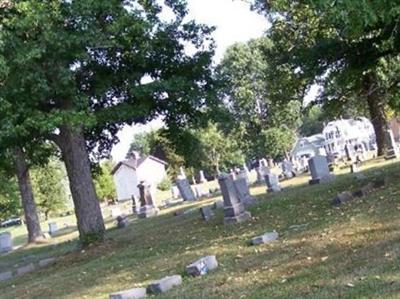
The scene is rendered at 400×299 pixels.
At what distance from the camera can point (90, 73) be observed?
16328 millimetres

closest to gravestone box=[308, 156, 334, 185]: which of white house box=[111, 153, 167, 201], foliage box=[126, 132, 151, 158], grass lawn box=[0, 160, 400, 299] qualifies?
grass lawn box=[0, 160, 400, 299]

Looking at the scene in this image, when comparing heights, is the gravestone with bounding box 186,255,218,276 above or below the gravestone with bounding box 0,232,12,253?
below

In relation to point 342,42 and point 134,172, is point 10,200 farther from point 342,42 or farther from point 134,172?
point 134,172

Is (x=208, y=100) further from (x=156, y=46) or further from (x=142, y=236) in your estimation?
(x=142, y=236)

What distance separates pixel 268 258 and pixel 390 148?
23745 millimetres

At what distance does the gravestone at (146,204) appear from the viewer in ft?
92.2

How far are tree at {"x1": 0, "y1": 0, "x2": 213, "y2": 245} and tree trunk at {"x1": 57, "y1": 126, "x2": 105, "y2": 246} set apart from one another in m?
0.03

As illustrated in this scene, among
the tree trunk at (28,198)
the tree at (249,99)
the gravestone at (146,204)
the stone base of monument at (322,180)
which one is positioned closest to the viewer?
the stone base of monument at (322,180)

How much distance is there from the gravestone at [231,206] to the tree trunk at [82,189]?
348cm

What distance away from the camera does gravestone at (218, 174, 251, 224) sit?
14.7 meters

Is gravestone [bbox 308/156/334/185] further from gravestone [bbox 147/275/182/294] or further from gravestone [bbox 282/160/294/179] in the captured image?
gravestone [bbox 147/275/182/294]

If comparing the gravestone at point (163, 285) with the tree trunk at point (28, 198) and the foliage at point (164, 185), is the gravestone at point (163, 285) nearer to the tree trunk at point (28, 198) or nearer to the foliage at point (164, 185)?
the tree trunk at point (28, 198)

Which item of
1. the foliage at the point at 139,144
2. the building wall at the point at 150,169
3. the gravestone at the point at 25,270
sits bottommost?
the gravestone at the point at 25,270

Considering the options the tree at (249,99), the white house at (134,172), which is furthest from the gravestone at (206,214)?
the white house at (134,172)
